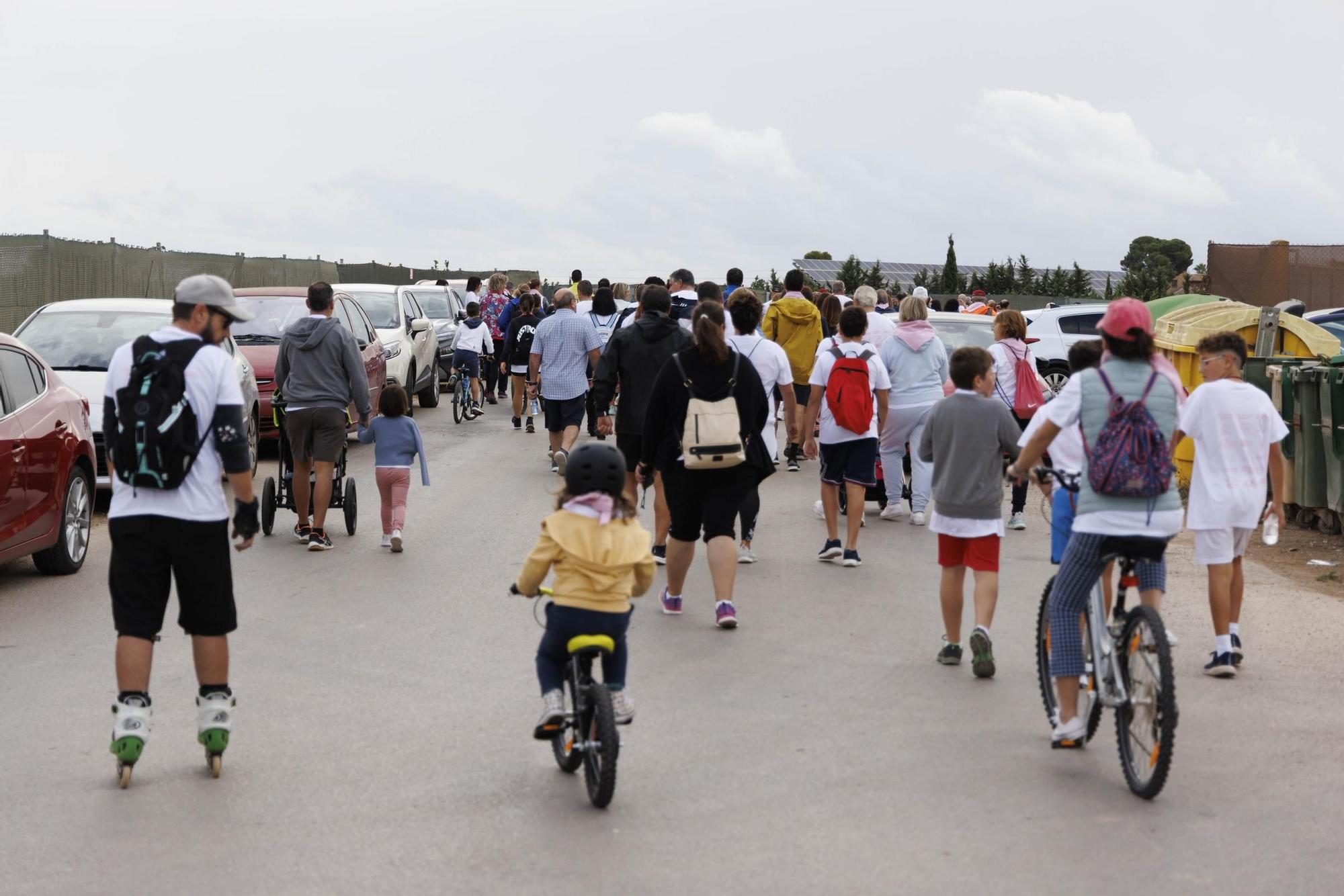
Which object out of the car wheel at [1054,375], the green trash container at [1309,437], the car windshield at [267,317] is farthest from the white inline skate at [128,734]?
the car wheel at [1054,375]

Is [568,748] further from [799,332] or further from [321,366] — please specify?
[799,332]

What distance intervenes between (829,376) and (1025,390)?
2084 millimetres

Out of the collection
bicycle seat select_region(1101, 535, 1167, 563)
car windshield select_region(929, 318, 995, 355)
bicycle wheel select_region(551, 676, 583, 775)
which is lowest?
bicycle wheel select_region(551, 676, 583, 775)

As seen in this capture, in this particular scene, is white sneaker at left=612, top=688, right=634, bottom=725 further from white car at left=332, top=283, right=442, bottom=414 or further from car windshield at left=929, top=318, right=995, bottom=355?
white car at left=332, top=283, right=442, bottom=414

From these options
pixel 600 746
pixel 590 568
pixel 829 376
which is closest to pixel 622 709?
pixel 600 746

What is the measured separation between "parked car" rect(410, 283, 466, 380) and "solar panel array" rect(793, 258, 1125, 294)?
44.6 metres

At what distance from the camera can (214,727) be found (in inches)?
236

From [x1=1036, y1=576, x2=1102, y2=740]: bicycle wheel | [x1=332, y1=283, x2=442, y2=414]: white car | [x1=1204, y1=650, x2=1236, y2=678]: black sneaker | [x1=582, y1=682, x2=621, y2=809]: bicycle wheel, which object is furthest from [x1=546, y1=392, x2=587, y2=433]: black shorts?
[x1=582, y1=682, x2=621, y2=809]: bicycle wheel

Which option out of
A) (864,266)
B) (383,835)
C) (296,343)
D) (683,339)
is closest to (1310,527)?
(683,339)

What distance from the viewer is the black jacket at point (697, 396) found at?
891 centimetres

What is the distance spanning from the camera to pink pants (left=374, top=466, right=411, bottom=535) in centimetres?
1156

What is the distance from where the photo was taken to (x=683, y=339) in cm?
1092

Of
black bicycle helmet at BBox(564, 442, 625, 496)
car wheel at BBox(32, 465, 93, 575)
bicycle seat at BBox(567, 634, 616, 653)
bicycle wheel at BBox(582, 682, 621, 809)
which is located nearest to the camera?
bicycle wheel at BBox(582, 682, 621, 809)

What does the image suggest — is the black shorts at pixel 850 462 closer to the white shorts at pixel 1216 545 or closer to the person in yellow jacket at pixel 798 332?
the white shorts at pixel 1216 545
